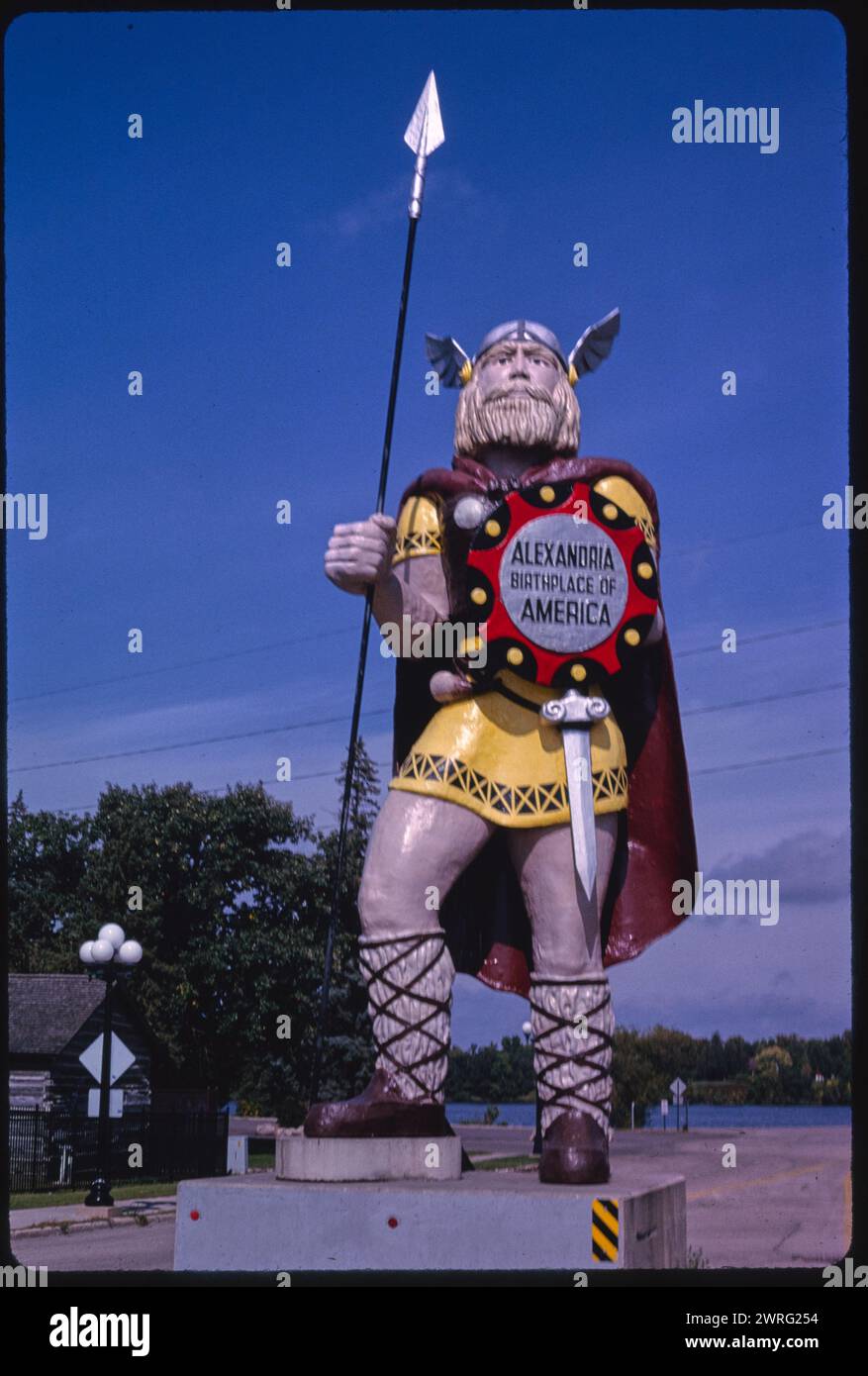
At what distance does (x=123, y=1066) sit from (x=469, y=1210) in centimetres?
743

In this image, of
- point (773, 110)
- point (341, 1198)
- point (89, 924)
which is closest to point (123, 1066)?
point (89, 924)

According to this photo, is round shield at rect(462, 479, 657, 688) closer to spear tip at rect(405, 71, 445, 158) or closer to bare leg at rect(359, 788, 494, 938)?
bare leg at rect(359, 788, 494, 938)

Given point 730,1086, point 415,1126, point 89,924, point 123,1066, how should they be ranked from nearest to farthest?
point 415,1126 → point 730,1086 → point 123,1066 → point 89,924

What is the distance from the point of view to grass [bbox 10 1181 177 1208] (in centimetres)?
1711

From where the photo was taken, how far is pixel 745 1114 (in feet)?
31.0

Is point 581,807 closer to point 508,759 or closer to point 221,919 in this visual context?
point 508,759

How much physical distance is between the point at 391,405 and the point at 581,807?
210cm

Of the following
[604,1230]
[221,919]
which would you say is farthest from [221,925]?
[604,1230]

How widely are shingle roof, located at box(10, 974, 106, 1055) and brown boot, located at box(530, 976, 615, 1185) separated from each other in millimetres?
12228

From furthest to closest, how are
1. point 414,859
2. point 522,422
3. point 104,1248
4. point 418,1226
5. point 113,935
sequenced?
point 113,935 → point 104,1248 → point 522,422 → point 414,859 → point 418,1226

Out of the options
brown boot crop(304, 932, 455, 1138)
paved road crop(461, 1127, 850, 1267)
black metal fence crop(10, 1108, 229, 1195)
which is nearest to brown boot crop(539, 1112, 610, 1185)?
paved road crop(461, 1127, 850, 1267)

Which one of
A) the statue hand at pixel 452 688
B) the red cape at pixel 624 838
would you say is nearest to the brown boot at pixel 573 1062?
the red cape at pixel 624 838

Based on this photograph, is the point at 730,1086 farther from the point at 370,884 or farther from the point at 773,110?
the point at 773,110
